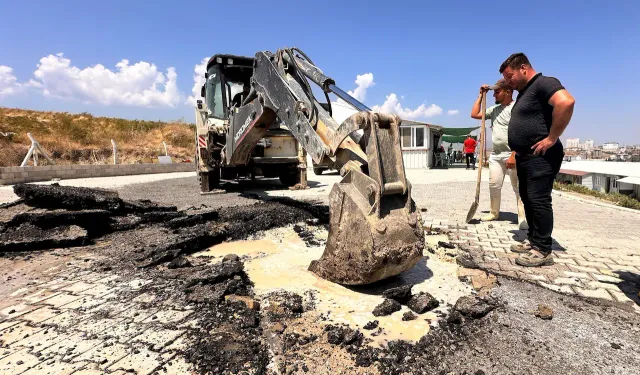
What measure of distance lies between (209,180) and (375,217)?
7.22m

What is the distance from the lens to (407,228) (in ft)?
9.32

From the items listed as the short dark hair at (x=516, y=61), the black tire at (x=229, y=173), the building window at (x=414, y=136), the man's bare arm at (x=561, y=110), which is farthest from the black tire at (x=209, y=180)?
the building window at (x=414, y=136)

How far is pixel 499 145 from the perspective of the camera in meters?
5.65

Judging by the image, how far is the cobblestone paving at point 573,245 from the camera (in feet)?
10.6

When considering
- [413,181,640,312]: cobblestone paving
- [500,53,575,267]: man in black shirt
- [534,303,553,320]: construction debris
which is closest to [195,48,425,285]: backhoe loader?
[534,303,553,320]: construction debris

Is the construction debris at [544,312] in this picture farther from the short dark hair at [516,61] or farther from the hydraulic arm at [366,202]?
the short dark hair at [516,61]

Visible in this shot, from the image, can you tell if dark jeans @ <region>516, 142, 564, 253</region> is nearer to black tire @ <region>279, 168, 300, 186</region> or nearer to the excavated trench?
the excavated trench

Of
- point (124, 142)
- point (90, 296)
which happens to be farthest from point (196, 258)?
point (124, 142)

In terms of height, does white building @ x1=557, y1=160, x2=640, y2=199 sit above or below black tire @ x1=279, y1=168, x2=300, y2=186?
below

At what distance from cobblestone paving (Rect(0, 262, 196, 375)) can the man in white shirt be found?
4856 mm

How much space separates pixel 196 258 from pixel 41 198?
3.01 meters

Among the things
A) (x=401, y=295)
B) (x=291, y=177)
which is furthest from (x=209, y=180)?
(x=401, y=295)

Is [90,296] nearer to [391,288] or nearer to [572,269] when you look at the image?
[391,288]

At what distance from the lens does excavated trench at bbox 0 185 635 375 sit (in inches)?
83.5
